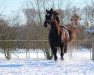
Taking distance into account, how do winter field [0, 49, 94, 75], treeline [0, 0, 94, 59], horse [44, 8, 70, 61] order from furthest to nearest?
treeline [0, 0, 94, 59], horse [44, 8, 70, 61], winter field [0, 49, 94, 75]

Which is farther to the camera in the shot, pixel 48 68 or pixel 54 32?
pixel 54 32

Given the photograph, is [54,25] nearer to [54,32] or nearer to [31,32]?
[54,32]

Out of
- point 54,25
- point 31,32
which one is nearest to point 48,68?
point 54,25

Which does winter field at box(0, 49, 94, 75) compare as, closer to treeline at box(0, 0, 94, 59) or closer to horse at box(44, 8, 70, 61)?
horse at box(44, 8, 70, 61)

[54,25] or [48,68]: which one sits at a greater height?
[54,25]

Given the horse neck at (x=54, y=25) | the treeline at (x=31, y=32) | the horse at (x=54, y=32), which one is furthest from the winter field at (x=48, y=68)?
the treeline at (x=31, y=32)

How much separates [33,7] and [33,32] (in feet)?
8.93

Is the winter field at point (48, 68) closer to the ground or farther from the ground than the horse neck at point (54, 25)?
closer to the ground

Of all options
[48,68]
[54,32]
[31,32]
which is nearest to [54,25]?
[54,32]

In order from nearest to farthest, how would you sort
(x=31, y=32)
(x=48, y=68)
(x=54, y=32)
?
(x=48, y=68) → (x=54, y=32) → (x=31, y=32)

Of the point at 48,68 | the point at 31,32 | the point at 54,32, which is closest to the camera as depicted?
the point at 48,68

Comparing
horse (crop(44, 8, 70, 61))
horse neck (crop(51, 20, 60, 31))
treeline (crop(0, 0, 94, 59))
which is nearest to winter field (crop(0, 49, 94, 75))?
horse (crop(44, 8, 70, 61))

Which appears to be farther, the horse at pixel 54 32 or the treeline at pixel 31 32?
the treeline at pixel 31 32

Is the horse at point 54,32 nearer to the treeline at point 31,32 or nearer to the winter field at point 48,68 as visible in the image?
the winter field at point 48,68
